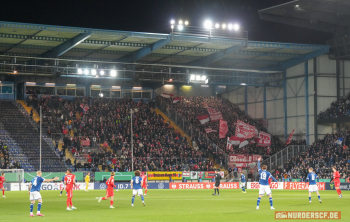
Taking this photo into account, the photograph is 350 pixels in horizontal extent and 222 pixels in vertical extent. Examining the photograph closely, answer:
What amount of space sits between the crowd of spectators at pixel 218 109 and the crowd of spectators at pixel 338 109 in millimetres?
7228

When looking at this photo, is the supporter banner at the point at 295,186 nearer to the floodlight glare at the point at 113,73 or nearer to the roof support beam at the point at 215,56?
the roof support beam at the point at 215,56

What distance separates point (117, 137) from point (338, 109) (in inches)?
1072

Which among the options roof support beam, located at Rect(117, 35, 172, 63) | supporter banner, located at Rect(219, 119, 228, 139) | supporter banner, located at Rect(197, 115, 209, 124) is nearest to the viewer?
roof support beam, located at Rect(117, 35, 172, 63)

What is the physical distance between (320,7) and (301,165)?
18.1m

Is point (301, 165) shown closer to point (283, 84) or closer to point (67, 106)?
point (283, 84)

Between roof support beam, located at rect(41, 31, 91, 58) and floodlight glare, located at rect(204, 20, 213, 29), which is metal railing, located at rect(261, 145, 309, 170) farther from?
roof support beam, located at rect(41, 31, 91, 58)

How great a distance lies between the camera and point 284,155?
2500 inches

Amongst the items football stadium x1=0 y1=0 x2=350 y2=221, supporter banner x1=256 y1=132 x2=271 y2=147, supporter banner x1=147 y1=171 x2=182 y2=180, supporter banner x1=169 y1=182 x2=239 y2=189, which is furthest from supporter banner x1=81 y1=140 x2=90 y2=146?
supporter banner x1=256 y1=132 x2=271 y2=147

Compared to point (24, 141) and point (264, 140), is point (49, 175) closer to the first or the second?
point (24, 141)

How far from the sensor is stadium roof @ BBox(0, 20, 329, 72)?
51500 millimetres

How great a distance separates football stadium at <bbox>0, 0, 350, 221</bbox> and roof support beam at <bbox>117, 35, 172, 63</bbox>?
16 centimetres

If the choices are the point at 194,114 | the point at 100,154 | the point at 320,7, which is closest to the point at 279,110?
the point at 194,114

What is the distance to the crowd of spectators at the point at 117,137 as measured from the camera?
2235 inches

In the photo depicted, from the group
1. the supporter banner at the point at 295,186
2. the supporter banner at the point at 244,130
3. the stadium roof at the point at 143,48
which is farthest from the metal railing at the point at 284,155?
the stadium roof at the point at 143,48
